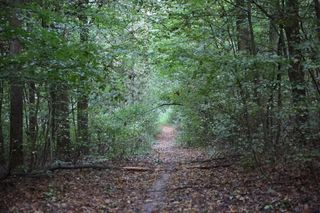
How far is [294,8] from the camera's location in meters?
8.73

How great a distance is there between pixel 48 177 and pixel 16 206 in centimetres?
274

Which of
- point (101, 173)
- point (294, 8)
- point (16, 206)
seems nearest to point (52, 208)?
point (16, 206)

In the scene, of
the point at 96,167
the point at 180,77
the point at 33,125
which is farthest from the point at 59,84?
the point at 180,77

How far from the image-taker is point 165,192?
9.70m

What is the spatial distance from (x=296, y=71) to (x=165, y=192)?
4.33m

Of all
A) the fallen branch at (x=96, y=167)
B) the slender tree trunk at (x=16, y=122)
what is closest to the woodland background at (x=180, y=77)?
the slender tree trunk at (x=16, y=122)

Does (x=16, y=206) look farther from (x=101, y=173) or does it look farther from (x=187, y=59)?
(x=187, y=59)

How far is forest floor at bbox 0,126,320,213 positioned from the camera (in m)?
7.80

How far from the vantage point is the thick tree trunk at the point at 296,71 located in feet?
27.4

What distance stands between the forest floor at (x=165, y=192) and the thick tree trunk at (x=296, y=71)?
1.23 m

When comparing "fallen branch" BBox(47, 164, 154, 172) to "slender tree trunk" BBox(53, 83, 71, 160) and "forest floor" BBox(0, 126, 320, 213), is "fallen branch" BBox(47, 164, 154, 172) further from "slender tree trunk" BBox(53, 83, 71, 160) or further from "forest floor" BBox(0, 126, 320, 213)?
"slender tree trunk" BBox(53, 83, 71, 160)

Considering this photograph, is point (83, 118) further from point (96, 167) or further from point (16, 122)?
point (16, 122)

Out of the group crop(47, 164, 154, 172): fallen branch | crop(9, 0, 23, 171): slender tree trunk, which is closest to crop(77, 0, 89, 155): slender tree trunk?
crop(47, 164, 154, 172): fallen branch

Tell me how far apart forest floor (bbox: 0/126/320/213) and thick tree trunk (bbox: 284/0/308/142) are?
1.23 metres
